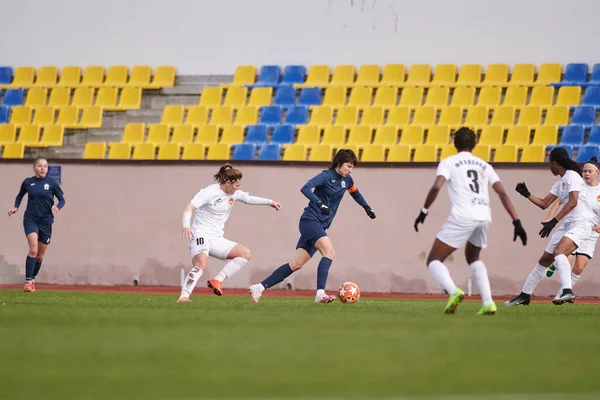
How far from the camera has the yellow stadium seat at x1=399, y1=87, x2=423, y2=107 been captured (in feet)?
80.0

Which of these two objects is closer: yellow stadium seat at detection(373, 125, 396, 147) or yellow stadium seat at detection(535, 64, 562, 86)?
yellow stadium seat at detection(373, 125, 396, 147)

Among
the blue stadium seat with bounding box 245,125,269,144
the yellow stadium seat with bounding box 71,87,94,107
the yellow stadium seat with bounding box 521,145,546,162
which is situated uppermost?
the yellow stadium seat with bounding box 71,87,94,107

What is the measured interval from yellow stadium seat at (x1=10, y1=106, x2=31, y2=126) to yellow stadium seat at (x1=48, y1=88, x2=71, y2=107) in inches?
24.0

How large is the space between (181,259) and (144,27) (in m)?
7.87

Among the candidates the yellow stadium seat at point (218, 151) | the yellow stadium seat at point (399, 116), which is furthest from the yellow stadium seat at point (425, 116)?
the yellow stadium seat at point (218, 151)

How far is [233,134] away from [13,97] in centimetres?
660

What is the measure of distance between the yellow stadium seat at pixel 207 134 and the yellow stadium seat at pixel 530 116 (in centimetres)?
687

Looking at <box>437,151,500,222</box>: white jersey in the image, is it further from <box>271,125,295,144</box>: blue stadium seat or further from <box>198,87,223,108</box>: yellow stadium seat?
<box>198,87,223,108</box>: yellow stadium seat

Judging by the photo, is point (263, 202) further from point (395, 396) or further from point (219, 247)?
point (395, 396)

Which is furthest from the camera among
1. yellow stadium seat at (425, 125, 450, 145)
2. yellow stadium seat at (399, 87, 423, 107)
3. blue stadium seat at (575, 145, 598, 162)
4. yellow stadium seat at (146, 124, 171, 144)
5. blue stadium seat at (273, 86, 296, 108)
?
blue stadium seat at (273, 86, 296, 108)

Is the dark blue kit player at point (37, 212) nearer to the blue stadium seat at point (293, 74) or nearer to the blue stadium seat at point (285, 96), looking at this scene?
the blue stadium seat at point (285, 96)

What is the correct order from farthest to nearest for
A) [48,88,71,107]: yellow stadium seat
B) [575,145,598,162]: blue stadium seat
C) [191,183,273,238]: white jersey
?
[48,88,71,107]: yellow stadium seat, [575,145,598,162]: blue stadium seat, [191,183,273,238]: white jersey

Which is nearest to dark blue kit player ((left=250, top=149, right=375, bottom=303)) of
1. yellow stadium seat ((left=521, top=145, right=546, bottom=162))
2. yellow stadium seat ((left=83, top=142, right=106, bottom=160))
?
yellow stadium seat ((left=521, top=145, right=546, bottom=162))

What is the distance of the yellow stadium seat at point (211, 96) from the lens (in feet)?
85.7
